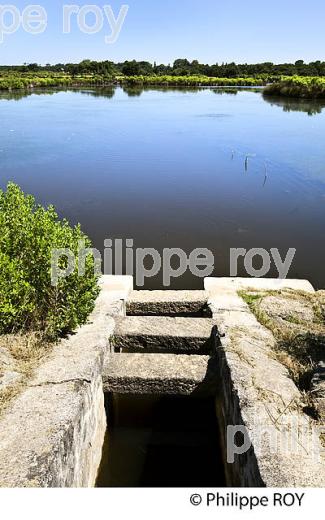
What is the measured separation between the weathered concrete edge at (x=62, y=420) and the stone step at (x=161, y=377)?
0.21m

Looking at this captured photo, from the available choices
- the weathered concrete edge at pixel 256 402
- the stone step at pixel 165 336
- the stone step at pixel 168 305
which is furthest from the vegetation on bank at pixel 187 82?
the weathered concrete edge at pixel 256 402

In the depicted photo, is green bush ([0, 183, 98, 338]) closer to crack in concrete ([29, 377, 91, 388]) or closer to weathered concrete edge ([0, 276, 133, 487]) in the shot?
weathered concrete edge ([0, 276, 133, 487])

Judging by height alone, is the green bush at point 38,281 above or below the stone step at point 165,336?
above

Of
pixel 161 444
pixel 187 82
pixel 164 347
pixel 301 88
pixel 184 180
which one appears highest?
pixel 187 82

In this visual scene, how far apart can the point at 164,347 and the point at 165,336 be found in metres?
0.18

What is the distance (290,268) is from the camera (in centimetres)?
888

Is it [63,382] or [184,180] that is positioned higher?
[184,180]

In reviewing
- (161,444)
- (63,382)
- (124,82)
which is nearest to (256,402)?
(63,382)

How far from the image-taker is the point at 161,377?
4824mm

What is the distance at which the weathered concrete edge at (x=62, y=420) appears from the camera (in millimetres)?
3215

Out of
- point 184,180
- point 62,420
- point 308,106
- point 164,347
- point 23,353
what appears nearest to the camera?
point 62,420

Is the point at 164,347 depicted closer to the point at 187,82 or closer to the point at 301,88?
the point at 301,88

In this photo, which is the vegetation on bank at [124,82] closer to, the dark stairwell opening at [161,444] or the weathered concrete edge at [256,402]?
the weathered concrete edge at [256,402]

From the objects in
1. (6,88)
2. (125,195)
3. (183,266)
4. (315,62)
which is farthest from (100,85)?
(183,266)
